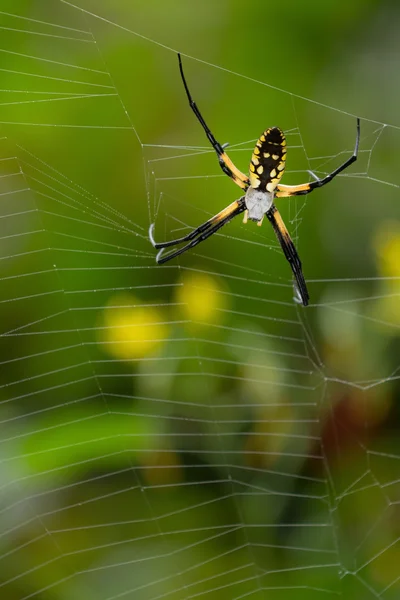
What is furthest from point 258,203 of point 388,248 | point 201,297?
point 388,248

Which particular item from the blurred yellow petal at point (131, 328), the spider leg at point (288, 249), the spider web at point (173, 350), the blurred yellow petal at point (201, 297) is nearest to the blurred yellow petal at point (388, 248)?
the spider web at point (173, 350)

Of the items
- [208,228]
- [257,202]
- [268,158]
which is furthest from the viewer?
[208,228]

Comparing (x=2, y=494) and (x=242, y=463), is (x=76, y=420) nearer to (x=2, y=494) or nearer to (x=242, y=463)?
(x=2, y=494)

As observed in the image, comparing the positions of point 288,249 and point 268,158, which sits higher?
point 268,158

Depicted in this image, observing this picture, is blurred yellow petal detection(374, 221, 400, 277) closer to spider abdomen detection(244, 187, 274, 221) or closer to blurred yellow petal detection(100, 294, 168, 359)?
spider abdomen detection(244, 187, 274, 221)

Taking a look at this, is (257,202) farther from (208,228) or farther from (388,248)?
(388,248)

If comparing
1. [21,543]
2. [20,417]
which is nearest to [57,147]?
[20,417]

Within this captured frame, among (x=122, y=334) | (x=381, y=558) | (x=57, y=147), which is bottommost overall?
(x=381, y=558)
